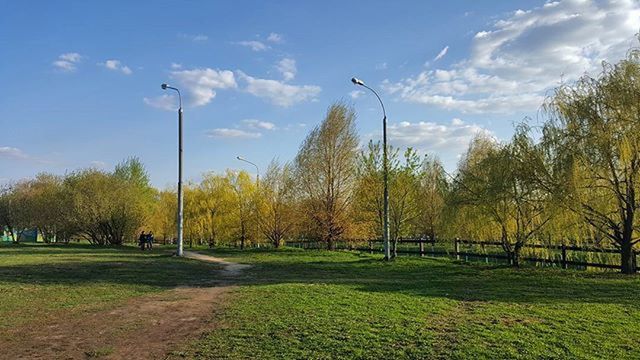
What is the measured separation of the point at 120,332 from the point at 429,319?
563 cm

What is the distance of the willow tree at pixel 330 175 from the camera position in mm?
35906

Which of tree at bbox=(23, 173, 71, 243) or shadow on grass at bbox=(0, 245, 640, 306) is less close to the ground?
tree at bbox=(23, 173, 71, 243)

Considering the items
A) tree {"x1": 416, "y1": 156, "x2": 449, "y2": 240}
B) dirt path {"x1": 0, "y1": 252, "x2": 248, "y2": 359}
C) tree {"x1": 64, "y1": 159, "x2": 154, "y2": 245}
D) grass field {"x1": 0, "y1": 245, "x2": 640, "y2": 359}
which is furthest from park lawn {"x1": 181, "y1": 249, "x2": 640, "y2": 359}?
tree {"x1": 64, "y1": 159, "x2": 154, "y2": 245}

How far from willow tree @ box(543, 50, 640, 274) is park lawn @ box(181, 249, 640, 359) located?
2166 millimetres

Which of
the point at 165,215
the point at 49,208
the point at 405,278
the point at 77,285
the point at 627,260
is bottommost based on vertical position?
the point at 405,278

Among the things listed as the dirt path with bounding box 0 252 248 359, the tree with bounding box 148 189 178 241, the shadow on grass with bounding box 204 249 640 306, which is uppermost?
the tree with bounding box 148 189 178 241

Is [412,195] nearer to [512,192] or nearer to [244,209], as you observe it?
[512,192]

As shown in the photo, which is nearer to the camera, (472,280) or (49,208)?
(472,280)

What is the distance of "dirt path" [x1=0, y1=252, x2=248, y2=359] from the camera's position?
717 centimetres

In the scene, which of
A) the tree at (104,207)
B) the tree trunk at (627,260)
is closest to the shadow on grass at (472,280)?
the tree trunk at (627,260)

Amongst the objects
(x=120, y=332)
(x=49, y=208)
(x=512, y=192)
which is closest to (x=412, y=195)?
(x=512, y=192)

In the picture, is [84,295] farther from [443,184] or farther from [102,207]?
[102,207]

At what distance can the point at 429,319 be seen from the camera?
9164 millimetres

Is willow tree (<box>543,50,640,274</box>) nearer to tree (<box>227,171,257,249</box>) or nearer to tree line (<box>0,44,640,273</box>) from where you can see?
tree line (<box>0,44,640,273</box>)
